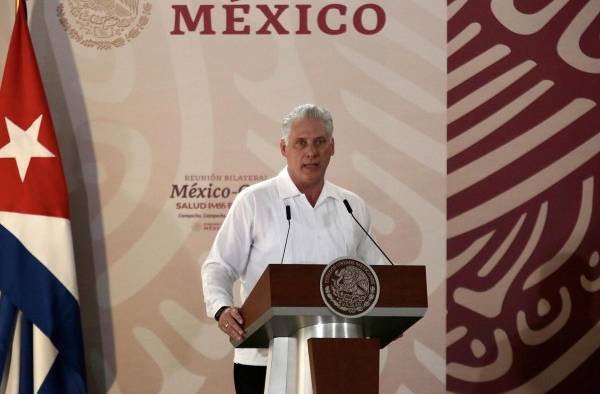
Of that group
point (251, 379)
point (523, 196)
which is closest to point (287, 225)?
point (251, 379)

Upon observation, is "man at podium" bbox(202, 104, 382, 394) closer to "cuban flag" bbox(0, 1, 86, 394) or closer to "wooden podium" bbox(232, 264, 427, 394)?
"wooden podium" bbox(232, 264, 427, 394)

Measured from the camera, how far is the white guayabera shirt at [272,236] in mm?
2957

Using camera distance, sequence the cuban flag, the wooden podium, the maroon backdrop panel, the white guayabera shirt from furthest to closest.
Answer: the maroon backdrop panel < the cuban flag < the white guayabera shirt < the wooden podium

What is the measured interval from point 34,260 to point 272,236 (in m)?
1.65

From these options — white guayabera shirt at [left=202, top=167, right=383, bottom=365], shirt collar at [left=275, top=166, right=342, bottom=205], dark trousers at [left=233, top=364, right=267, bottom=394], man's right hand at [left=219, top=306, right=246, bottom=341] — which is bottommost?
dark trousers at [left=233, top=364, right=267, bottom=394]

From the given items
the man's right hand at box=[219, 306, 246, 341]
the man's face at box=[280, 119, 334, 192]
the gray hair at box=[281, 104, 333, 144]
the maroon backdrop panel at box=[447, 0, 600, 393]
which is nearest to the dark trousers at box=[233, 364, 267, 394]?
the man's right hand at box=[219, 306, 246, 341]

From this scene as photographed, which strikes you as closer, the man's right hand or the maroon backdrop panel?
the man's right hand

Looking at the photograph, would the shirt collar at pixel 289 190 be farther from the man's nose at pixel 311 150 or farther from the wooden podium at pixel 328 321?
the wooden podium at pixel 328 321

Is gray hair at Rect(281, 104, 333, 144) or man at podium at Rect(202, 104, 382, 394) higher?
gray hair at Rect(281, 104, 333, 144)

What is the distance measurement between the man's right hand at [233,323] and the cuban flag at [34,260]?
181 centimetres

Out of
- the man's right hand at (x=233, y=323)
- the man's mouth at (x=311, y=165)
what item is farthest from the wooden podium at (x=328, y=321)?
the man's mouth at (x=311, y=165)

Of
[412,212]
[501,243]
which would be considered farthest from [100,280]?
[501,243]

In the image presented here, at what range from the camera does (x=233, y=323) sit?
8.16 ft

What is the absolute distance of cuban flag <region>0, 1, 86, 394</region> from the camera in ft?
13.3
